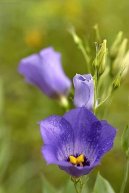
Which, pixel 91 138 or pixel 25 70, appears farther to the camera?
pixel 25 70

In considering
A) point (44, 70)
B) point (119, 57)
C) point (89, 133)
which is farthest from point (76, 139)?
point (44, 70)

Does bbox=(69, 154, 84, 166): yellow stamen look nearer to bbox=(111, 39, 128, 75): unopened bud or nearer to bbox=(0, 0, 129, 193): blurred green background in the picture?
bbox=(111, 39, 128, 75): unopened bud

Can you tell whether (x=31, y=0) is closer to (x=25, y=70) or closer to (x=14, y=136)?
(x=14, y=136)

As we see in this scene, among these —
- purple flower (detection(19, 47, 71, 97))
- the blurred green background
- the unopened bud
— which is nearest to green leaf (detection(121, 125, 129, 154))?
the unopened bud

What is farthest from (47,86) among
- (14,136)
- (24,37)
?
(24,37)

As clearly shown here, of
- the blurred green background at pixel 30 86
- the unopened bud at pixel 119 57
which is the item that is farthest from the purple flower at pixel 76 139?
the blurred green background at pixel 30 86
